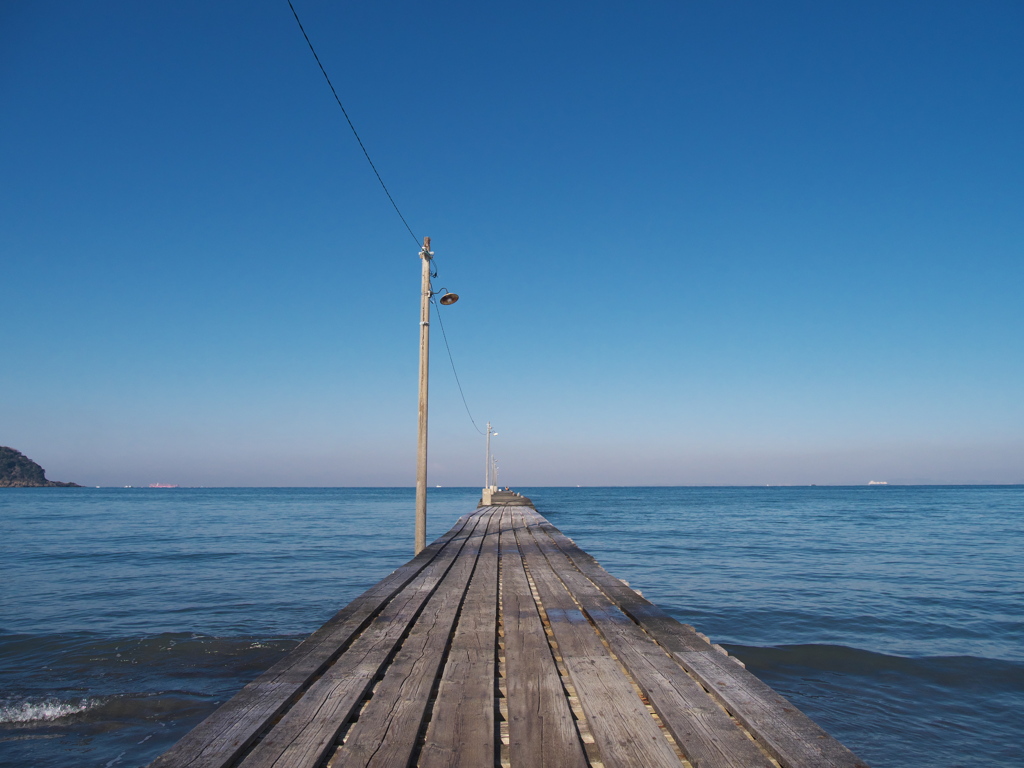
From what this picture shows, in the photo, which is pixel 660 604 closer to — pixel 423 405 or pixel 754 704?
pixel 423 405

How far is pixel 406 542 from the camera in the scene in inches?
968

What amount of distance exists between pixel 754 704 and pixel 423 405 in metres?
9.61

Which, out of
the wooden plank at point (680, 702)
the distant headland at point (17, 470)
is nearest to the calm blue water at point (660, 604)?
the wooden plank at point (680, 702)

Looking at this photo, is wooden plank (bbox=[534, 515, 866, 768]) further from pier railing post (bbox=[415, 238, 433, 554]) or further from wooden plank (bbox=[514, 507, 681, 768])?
pier railing post (bbox=[415, 238, 433, 554])

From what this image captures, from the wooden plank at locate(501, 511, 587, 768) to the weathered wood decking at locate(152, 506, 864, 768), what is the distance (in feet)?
0.03

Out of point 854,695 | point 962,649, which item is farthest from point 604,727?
point 962,649

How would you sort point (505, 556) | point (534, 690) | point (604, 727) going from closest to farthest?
point (604, 727)
point (534, 690)
point (505, 556)

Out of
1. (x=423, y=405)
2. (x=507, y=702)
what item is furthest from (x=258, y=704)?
(x=423, y=405)

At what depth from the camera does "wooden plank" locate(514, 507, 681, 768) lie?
2619 millimetres

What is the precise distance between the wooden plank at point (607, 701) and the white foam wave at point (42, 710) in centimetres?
497

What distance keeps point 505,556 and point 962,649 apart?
7058 mm

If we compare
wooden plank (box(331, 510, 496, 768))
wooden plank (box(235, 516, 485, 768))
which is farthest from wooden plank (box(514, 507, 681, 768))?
wooden plank (box(235, 516, 485, 768))

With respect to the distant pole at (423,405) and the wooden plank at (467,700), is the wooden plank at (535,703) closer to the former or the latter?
the wooden plank at (467,700)

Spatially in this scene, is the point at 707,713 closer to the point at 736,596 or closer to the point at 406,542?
the point at 736,596
